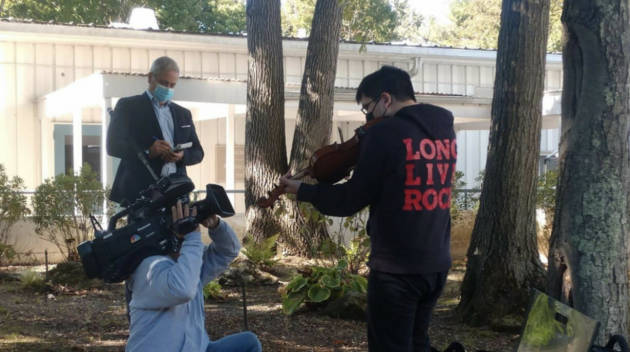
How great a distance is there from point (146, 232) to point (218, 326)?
3.84 metres

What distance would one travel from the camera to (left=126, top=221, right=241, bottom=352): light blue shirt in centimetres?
308

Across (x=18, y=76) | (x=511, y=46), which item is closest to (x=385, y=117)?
(x=511, y=46)

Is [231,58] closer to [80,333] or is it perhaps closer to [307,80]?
[307,80]

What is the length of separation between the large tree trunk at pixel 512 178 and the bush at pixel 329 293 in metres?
1.02

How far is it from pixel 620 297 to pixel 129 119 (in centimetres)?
308

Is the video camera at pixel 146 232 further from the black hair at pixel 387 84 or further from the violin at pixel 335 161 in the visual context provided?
the black hair at pixel 387 84

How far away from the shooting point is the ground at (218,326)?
6280 millimetres

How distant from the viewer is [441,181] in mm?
3680

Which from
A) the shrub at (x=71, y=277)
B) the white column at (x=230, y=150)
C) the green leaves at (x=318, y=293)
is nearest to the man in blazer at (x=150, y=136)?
the green leaves at (x=318, y=293)

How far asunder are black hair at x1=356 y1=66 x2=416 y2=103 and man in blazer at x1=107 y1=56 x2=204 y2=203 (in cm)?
149

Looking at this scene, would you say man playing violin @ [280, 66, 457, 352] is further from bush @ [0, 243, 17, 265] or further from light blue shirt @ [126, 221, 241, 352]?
bush @ [0, 243, 17, 265]

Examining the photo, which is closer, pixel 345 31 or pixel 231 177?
pixel 231 177

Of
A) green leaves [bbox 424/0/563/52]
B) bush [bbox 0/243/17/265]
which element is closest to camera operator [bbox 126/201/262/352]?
bush [bbox 0/243/17/265]

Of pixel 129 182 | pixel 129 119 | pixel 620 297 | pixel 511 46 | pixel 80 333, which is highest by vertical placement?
pixel 511 46
